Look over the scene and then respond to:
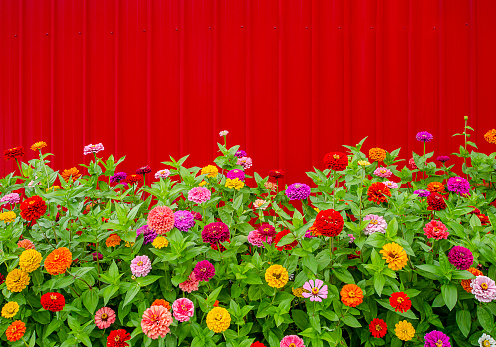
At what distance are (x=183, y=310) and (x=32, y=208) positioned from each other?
0.60 metres

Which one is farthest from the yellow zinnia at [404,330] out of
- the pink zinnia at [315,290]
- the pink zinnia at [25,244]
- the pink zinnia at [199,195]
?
the pink zinnia at [25,244]

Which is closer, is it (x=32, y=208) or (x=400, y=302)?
(x=400, y=302)

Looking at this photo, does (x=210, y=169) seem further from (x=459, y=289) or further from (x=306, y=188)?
(x=459, y=289)

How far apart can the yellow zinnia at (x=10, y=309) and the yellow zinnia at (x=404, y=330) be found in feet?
3.73

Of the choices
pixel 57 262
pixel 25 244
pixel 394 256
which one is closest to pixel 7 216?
pixel 25 244

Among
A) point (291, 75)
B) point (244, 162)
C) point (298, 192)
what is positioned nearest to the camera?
point (298, 192)

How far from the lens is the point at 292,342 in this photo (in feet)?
3.03

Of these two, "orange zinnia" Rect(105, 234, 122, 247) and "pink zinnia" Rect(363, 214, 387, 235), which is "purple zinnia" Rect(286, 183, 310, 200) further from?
"orange zinnia" Rect(105, 234, 122, 247)

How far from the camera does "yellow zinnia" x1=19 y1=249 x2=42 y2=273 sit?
1.00 meters

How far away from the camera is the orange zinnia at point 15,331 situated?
100 cm

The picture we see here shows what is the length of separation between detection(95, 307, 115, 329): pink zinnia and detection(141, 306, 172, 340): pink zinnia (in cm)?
16

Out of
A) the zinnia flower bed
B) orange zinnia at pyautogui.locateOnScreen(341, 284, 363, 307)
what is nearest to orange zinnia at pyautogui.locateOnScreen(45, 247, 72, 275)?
the zinnia flower bed

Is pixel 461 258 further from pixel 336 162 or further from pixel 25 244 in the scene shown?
pixel 25 244

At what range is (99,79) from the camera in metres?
2.49
